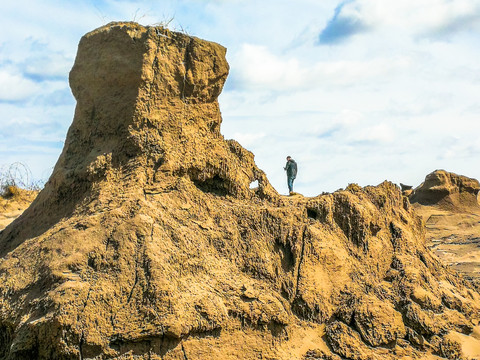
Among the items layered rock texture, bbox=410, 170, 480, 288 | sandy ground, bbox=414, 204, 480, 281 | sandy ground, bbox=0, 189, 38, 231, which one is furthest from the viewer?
→ layered rock texture, bbox=410, 170, 480, 288

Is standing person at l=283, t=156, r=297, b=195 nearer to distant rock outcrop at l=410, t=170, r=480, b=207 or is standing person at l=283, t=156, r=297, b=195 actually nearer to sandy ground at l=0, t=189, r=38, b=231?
sandy ground at l=0, t=189, r=38, b=231

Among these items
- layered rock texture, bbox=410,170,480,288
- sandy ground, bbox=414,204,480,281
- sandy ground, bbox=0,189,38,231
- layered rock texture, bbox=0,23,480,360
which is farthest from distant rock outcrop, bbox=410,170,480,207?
layered rock texture, bbox=0,23,480,360

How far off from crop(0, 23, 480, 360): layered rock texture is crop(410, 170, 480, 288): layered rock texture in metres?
11.9

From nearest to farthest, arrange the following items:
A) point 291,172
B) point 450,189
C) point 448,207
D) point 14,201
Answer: point 291,172 → point 14,201 → point 450,189 → point 448,207

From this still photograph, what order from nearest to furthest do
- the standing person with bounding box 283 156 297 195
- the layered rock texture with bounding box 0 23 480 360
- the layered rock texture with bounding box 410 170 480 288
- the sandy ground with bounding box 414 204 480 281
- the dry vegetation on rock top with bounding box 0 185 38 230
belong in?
1. the layered rock texture with bounding box 0 23 480 360
2. the standing person with bounding box 283 156 297 195
3. the dry vegetation on rock top with bounding box 0 185 38 230
4. the sandy ground with bounding box 414 204 480 281
5. the layered rock texture with bounding box 410 170 480 288

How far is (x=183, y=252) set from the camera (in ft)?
19.1

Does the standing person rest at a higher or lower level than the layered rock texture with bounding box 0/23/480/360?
higher

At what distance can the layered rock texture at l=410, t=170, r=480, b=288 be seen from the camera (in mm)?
19062

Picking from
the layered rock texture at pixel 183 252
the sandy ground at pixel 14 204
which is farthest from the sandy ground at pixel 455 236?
the sandy ground at pixel 14 204

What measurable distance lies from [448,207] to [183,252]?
17.3 meters

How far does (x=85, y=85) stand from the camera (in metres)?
6.88

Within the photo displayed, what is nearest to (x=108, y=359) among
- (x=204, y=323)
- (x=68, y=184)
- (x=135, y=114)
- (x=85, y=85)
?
(x=204, y=323)

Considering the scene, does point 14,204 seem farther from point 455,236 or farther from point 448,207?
point 448,207

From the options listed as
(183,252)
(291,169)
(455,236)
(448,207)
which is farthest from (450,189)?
(183,252)
